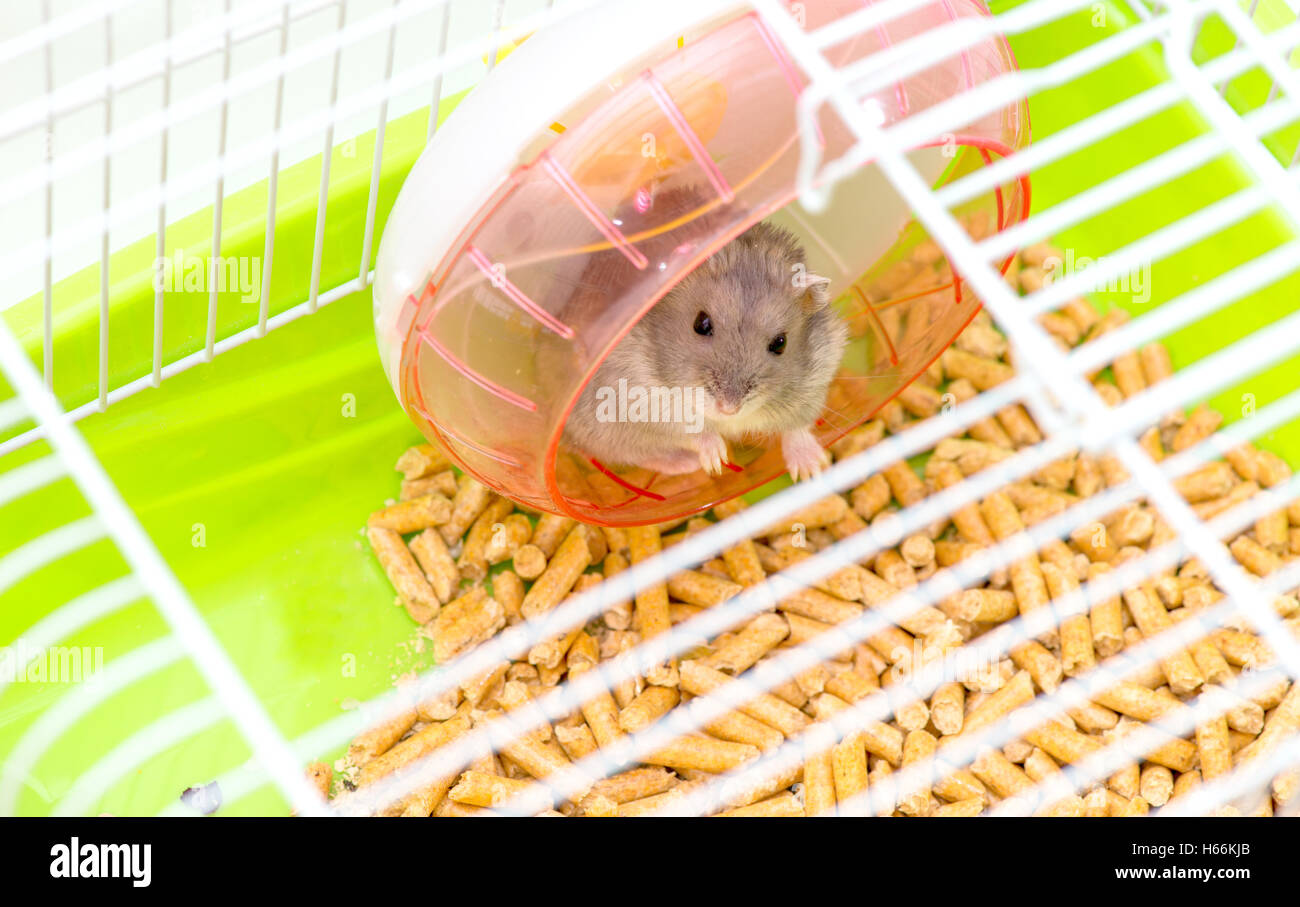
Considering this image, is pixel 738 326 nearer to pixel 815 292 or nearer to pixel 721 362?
pixel 721 362

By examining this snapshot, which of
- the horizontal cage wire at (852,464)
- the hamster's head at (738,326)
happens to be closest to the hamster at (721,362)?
the hamster's head at (738,326)

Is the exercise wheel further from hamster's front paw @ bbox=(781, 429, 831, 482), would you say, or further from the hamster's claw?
hamster's front paw @ bbox=(781, 429, 831, 482)

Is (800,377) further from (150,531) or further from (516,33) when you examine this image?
(150,531)

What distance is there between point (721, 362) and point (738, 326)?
7cm

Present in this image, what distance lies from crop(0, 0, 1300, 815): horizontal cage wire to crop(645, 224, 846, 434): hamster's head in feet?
0.51

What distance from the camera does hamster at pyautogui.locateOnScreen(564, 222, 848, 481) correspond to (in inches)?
72.6

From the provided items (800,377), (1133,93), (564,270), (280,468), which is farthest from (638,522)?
(1133,93)

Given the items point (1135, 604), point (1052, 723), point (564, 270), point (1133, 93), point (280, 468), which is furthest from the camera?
point (1133, 93)

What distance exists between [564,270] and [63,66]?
5.68 ft

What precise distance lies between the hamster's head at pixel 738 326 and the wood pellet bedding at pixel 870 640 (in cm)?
34

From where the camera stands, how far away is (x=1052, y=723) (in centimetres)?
191

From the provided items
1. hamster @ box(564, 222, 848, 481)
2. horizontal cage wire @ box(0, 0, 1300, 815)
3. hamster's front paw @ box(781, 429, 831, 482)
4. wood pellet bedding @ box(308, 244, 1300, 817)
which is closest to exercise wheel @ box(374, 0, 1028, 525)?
horizontal cage wire @ box(0, 0, 1300, 815)

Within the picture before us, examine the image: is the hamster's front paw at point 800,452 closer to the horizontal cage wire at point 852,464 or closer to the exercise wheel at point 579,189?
the horizontal cage wire at point 852,464

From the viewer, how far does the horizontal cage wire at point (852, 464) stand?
1533mm
